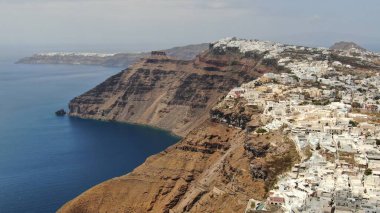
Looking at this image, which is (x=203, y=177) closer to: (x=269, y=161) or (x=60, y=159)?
(x=269, y=161)

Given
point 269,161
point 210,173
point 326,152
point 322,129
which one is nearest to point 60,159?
point 210,173

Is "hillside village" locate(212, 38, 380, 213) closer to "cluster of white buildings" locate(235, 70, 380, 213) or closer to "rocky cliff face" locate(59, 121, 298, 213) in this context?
"cluster of white buildings" locate(235, 70, 380, 213)

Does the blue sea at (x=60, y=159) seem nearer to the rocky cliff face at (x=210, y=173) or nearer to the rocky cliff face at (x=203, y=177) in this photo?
the rocky cliff face at (x=203, y=177)

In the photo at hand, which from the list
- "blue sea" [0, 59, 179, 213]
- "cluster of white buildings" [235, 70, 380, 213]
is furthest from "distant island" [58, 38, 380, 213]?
"blue sea" [0, 59, 179, 213]

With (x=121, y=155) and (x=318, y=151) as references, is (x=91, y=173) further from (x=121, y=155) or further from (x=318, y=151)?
(x=318, y=151)

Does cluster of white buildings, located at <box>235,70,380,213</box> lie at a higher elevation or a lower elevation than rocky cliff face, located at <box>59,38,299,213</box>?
higher

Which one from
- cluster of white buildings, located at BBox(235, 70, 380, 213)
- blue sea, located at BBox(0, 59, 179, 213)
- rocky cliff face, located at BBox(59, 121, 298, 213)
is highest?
cluster of white buildings, located at BBox(235, 70, 380, 213)

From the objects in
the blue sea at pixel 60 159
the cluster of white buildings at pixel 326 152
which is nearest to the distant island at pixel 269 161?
the cluster of white buildings at pixel 326 152

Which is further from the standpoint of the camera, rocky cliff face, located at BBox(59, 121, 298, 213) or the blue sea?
the blue sea

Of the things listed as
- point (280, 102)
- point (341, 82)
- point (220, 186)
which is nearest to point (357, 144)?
point (220, 186)

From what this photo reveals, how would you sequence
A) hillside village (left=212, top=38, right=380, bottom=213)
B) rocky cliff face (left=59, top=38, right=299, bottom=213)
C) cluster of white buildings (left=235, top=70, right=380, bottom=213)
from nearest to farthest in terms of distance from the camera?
cluster of white buildings (left=235, top=70, right=380, bottom=213) → hillside village (left=212, top=38, right=380, bottom=213) → rocky cliff face (left=59, top=38, right=299, bottom=213)
